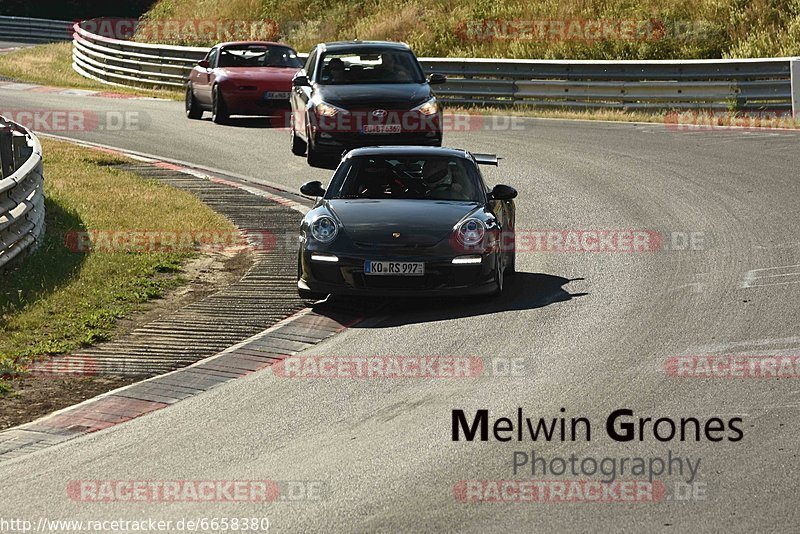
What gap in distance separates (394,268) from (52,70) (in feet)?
107

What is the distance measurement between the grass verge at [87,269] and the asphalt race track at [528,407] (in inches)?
76.1

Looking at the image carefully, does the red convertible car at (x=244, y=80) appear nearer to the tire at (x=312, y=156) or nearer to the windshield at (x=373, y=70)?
the windshield at (x=373, y=70)

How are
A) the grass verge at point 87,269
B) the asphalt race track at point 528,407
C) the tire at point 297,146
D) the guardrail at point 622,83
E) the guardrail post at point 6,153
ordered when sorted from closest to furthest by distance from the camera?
the asphalt race track at point 528,407
the grass verge at point 87,269
the guardrail post at point 6,153
the tire at point 297,146
the guardrail at point 622,83

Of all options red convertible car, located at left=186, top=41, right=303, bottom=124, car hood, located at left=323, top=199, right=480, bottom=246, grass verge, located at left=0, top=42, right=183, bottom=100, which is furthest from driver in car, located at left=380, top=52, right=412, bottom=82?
grass verge, located at left=0, top=42, right=183, bottom=100

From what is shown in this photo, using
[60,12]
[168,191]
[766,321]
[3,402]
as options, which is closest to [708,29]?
[168,191]

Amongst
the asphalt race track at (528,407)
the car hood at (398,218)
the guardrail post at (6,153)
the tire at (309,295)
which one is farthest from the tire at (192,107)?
the tire at (309,295)

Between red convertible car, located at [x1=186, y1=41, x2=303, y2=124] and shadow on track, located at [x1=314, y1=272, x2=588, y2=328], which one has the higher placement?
red convertible car, located at [x1=186, y1=41, x2=303, y2=124]

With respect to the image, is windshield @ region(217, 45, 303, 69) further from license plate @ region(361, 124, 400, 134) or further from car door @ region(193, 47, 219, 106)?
license plate @ region(361, 124, 400, 134)

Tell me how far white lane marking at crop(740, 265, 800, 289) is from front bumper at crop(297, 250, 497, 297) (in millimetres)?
2365

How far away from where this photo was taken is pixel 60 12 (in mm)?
62406

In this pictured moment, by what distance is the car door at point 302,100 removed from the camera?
20.7 meters

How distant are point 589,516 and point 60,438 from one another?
3.28 m

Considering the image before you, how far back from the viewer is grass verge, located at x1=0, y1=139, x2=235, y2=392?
10.7 metres

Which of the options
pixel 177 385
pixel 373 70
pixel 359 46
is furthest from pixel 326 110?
pixel 177 385
